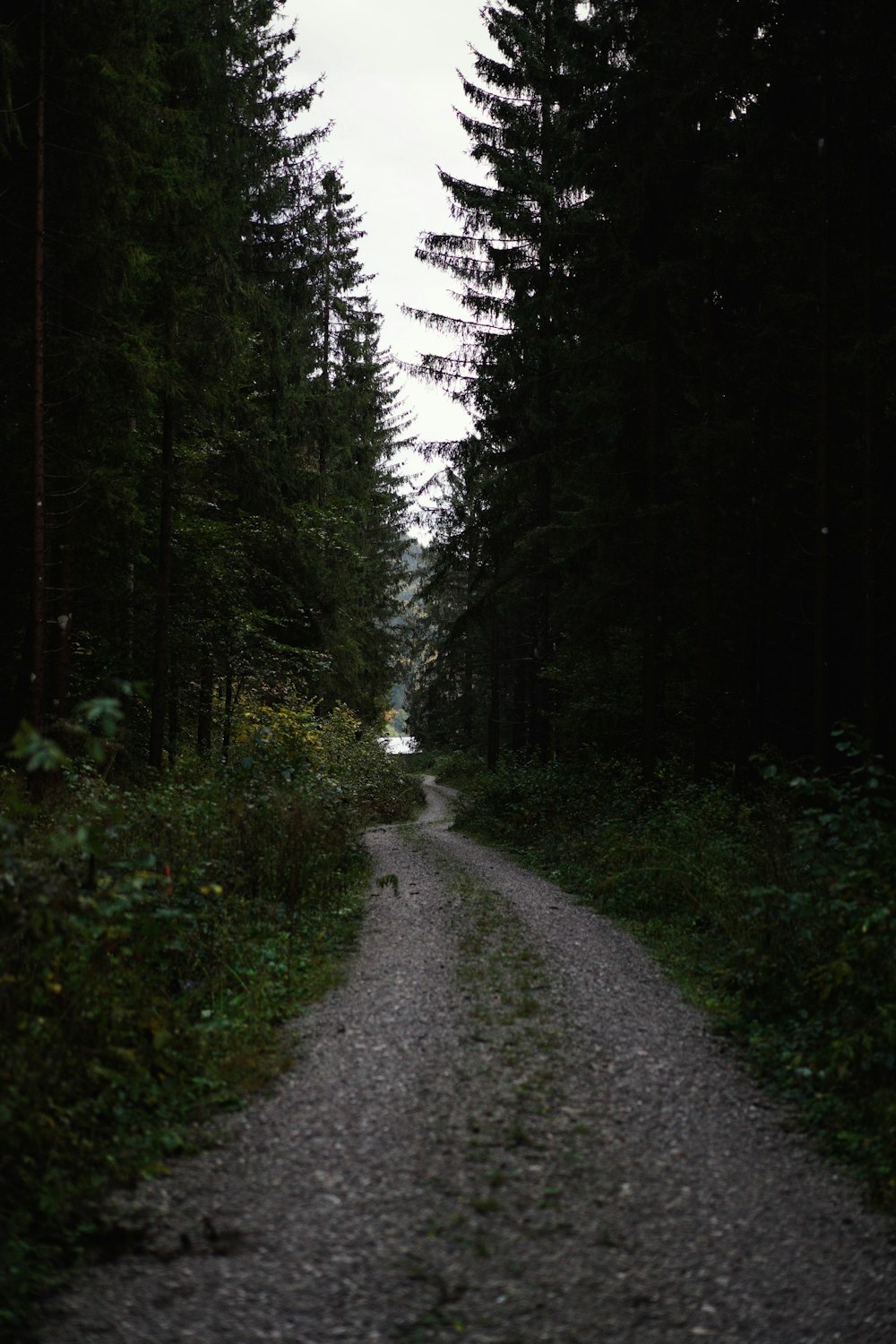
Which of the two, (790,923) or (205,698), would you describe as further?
(205,698)

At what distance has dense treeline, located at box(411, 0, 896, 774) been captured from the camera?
36.9ft

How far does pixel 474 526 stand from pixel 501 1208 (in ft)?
64.5

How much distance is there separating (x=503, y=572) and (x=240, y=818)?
1510 centimetres

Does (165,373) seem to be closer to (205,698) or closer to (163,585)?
(163,585)

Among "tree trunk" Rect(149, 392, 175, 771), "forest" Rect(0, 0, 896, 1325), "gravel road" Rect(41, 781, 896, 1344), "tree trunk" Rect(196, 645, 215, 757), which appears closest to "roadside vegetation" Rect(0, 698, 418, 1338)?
"forest" Rect(0, 0, 896, 1325)

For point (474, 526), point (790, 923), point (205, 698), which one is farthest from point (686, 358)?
point (205, 698)

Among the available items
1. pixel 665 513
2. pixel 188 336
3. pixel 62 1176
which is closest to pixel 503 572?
pixel 665 513

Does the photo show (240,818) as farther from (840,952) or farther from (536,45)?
(536,45)

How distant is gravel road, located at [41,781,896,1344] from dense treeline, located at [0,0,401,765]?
8.52m

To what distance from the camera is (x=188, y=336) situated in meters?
15.2

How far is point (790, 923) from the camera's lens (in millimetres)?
6512

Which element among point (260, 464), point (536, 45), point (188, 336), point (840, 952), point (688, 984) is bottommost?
point (688, 984)

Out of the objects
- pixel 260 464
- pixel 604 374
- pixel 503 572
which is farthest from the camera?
pixel 503 572

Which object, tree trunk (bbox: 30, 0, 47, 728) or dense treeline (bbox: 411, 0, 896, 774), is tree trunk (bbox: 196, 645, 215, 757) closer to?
tree trunk (bbox: 30, 0, 47, 728)
